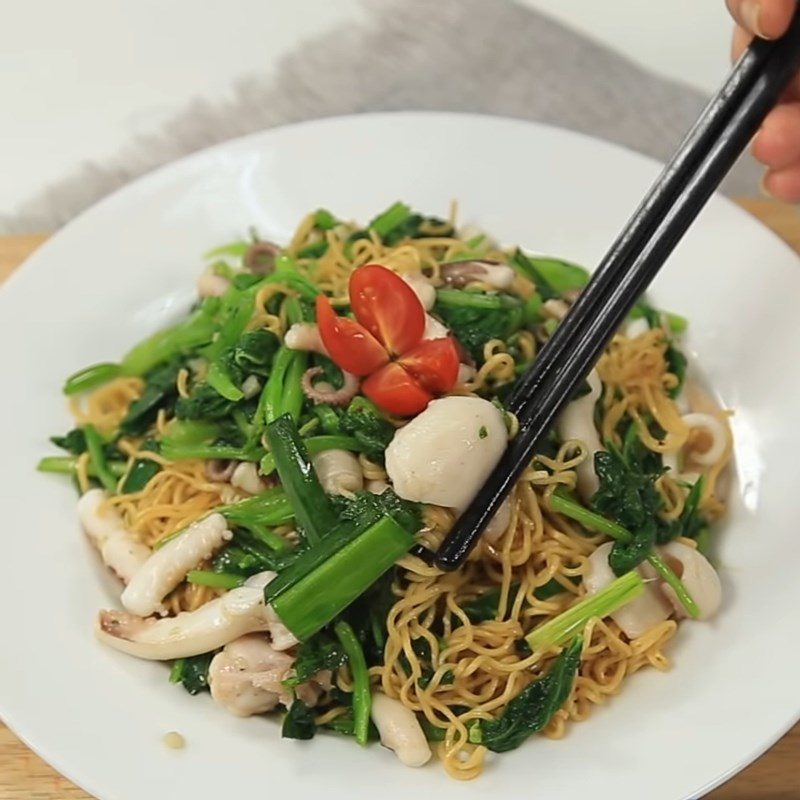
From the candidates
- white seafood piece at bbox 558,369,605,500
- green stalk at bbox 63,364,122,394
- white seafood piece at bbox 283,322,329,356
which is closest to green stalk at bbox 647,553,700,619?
white seafood piece at bbox 558,369,605,500

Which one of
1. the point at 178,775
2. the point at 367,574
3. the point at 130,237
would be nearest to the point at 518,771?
the point at 367,574

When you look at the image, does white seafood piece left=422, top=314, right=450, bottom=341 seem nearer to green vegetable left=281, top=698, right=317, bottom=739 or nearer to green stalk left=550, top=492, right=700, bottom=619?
green stalk left=550, top=492, right=700, bottom=619

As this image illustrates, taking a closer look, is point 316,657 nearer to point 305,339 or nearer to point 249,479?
point 249,479

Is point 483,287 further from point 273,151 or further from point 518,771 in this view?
point 518,771

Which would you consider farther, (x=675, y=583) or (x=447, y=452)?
(x=675, y=583)

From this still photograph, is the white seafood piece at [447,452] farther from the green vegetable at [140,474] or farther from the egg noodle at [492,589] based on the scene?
the green vegetable at [140,474]

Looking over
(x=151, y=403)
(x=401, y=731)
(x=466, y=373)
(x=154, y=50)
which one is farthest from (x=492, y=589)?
(x=154, y=50)
